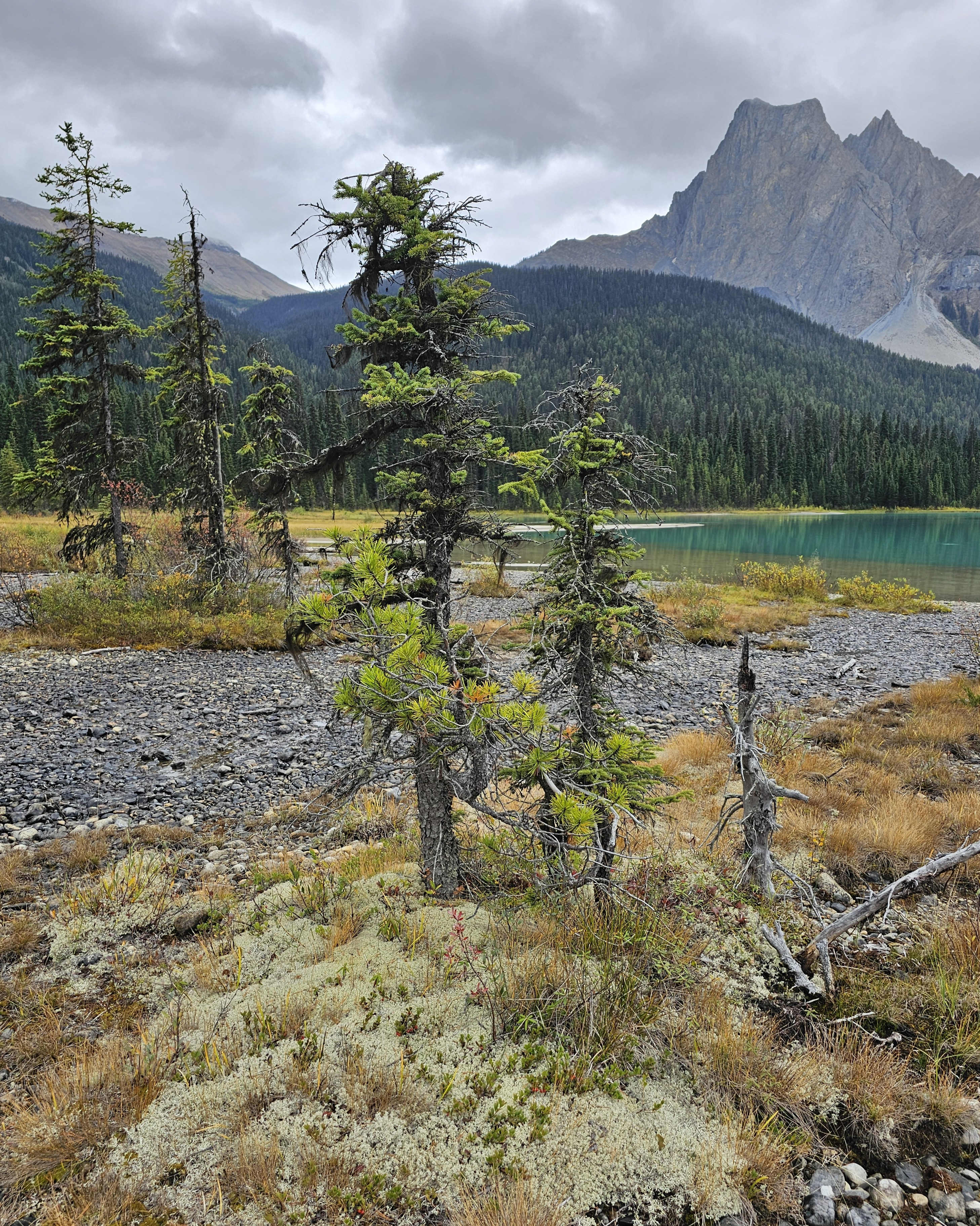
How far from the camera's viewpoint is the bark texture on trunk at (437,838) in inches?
197

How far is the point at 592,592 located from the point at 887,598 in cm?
2907

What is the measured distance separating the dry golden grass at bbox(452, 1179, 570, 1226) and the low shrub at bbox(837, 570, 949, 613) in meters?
29.9

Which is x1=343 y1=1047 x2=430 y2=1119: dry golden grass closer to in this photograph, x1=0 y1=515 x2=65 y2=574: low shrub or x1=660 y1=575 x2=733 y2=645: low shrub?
x1=660 y1=575 x2=733 y2=645: low shrub

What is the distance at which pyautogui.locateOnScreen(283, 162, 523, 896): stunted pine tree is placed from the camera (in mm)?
5004

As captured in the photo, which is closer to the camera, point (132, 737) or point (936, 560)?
point (132, 737)

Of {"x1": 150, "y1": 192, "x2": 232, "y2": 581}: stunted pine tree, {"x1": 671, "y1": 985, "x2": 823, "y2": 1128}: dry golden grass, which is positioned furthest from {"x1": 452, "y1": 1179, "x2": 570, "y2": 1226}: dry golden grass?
{"x1": 150, "y1": 192, "x2": 232, "y2": 581}: stunted pine tree

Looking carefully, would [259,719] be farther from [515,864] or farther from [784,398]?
Result: [784,398]

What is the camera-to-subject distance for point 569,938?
4.29m

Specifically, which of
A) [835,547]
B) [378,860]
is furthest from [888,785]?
[835,547]

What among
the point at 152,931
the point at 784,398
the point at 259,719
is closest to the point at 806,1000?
the point at 152,931

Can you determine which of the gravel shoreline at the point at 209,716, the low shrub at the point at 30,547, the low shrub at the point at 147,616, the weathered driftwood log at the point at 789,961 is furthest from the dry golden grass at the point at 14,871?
the low shrub at the point at 30,547

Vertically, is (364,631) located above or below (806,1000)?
above

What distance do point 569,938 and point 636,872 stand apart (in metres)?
0.79

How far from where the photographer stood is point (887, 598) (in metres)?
27.6
